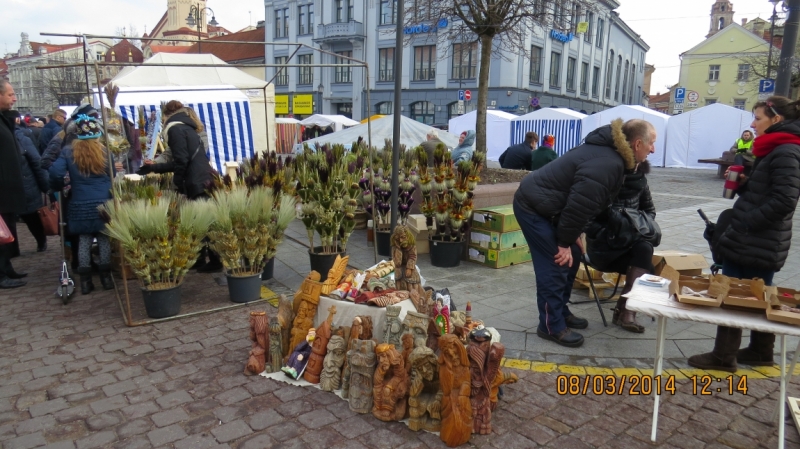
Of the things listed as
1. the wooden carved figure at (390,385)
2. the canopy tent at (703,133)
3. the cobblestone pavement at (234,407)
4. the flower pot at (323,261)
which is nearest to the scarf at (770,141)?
the cobblestone pavement at (234,407)

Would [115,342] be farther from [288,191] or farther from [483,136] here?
[483,136]

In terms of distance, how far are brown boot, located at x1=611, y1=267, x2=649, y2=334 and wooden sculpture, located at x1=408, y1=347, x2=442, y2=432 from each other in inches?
87.8

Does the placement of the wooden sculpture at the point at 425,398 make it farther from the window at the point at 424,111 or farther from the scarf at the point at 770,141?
the window at the point at 424,111

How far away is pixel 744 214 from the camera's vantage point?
12.3ft

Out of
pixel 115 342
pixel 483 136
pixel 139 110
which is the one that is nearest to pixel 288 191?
pixel 115 342

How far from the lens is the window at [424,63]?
35.3m

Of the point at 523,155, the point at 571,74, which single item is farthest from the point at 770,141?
the point at 571,74

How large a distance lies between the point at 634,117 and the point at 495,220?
18644 mm

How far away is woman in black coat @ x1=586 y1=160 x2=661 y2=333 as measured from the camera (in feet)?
14.4

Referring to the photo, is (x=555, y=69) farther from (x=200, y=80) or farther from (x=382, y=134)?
(x=200, y=80)

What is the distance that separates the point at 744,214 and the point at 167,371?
4.19m

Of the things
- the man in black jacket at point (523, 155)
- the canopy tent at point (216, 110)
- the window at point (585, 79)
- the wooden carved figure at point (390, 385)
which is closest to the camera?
the wooden carved figure at point (390, 385)

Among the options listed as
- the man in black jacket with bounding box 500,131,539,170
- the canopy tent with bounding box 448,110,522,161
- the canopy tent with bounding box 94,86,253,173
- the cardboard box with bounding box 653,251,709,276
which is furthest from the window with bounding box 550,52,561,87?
the cardboard box with bounding box 653,251,709,276

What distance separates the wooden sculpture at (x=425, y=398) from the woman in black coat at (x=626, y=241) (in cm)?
215
